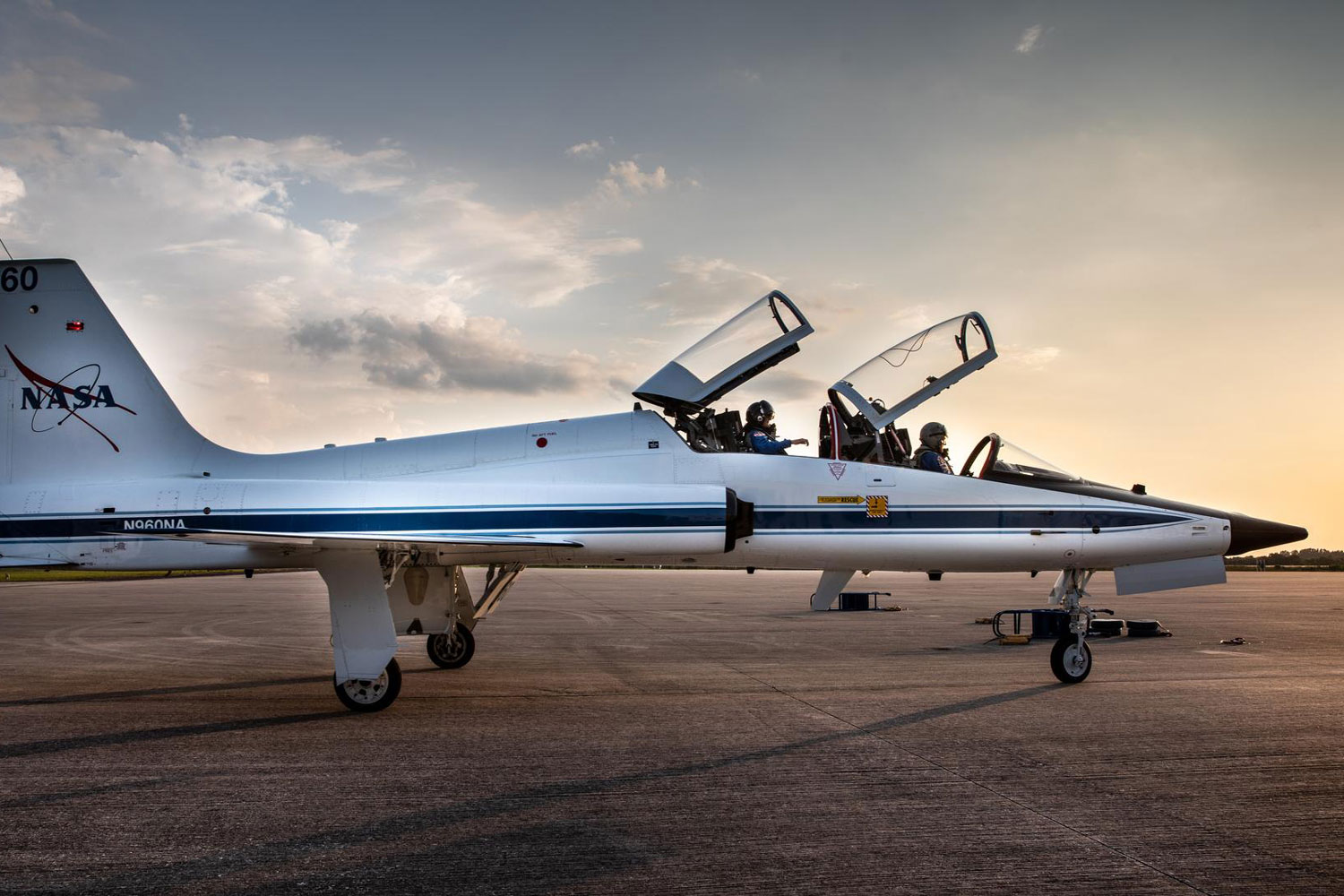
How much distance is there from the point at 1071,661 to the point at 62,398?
11.6m

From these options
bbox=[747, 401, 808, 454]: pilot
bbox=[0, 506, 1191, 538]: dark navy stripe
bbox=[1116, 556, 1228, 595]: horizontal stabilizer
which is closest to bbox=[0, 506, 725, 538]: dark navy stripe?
bbox=[0, 506, 1191, 538]: dark navy stripe

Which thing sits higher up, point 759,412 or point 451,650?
point 759,412

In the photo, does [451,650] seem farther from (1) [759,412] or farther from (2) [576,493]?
(1) [759,412]

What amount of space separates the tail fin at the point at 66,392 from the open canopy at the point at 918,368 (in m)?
7.64

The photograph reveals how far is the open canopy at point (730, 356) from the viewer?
1027 centimetres

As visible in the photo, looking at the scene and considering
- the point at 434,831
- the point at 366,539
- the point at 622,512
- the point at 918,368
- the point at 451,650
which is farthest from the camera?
the point at 451,650

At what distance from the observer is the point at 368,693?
28.8 ft

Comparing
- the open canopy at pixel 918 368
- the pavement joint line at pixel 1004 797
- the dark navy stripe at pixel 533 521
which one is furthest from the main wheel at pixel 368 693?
the open canopy at pixel 918 368

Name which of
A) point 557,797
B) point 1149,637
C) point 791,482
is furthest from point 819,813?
point 1149,637

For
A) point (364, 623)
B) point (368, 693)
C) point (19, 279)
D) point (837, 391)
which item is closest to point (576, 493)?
point (364, 623)

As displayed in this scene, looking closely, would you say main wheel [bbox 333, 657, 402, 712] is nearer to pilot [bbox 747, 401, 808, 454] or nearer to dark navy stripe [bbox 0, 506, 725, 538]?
dark navy stripe [bbox 0, 506, 725, 538]

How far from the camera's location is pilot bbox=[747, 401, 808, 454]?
32.9 feet

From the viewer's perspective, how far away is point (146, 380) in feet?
34.2

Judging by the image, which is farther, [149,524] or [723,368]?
[723,368]
